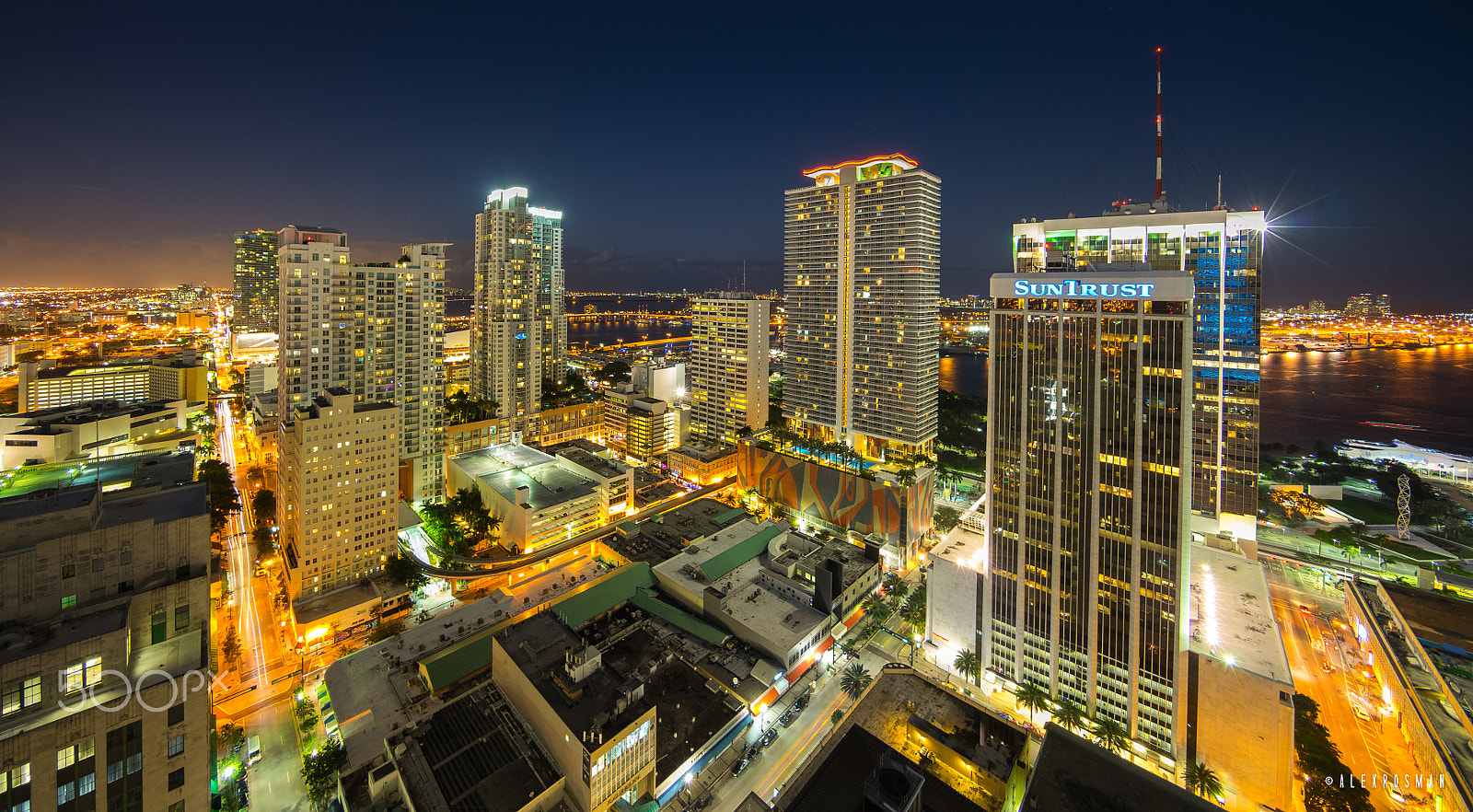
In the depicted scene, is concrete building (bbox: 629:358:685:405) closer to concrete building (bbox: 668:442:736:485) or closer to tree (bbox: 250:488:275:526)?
concrete building (bbox: 668:442:736:485)

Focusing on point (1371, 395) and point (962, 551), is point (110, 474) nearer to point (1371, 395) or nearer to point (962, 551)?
point (962, 551)

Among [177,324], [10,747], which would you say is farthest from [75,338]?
[10,747]

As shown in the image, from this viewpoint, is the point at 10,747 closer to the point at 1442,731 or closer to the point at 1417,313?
the point at 1442,731

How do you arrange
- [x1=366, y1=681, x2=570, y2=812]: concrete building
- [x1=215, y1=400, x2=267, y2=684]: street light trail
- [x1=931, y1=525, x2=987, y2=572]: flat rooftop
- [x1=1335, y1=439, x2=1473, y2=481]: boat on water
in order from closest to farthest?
[x1=366, y1=681, x2=570, y2=812]: concrete building, [x1=215, y1=400, x2=267, y2=684]: street light trail, [x1=931, y1=525, x2=987, y2=572]: flat rooftop, [x1=1335, y1=439, x2=1473, y2=481]: boat on water

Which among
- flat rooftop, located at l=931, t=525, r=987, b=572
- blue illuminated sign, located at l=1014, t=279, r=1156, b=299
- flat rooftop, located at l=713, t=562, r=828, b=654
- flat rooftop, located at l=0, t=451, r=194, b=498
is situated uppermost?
blue illuminated sign, located at l=1014, t=279, r=1156, b=299

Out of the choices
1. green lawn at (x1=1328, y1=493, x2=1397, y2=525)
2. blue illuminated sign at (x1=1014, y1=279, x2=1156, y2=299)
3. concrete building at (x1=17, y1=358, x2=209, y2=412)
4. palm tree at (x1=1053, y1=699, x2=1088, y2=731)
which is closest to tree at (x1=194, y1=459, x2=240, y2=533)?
concrete building at (x1=17, y1=358, x2=209, y2=412)

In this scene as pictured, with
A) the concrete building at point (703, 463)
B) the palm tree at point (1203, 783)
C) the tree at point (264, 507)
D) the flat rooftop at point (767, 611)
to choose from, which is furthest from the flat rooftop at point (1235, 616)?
the tree at point (264, 507)
